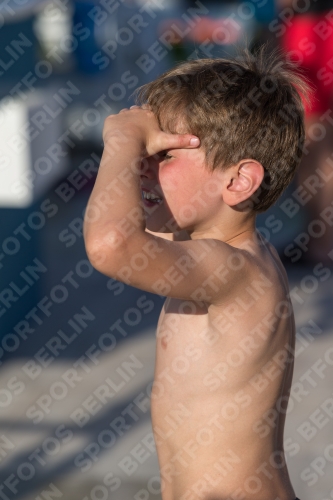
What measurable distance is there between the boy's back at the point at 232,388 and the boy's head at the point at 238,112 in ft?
0.58

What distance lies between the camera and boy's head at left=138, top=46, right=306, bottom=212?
4.58ft

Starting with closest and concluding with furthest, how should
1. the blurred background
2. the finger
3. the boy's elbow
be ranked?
1. the boy's elbow
2. the finger
3. the blurred background

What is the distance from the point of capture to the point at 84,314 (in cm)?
364

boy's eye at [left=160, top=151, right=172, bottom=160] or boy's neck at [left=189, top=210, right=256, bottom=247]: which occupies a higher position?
boy's eye at [left=160, top=151, right=172, bottom=160]

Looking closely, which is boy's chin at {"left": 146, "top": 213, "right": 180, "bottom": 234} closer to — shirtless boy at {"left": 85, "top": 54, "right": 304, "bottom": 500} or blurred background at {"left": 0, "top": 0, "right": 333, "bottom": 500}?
shirtless boy at {"left": 85, "top": 54, "right": 304, "bottom": 500}

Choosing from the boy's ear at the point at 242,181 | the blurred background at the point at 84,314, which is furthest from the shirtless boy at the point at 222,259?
the blurred background at the point at 84,314

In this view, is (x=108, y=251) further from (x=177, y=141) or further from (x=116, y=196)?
(x=177, y=141)

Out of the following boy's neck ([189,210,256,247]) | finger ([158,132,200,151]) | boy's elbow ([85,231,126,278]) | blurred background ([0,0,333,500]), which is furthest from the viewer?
blurred background ([0,0,333,500])

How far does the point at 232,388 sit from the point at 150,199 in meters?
0.42

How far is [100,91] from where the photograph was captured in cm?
778

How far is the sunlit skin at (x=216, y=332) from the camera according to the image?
135 centimetres

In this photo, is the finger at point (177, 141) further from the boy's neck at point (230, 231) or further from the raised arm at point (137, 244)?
the boy's neck at point (230, 231)

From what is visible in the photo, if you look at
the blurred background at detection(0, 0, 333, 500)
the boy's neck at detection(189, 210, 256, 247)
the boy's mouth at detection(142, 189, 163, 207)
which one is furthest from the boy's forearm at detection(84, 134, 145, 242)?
the blurred background at detection(0, 0, 333, 500)

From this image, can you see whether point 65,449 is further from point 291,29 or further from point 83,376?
point 291,29
